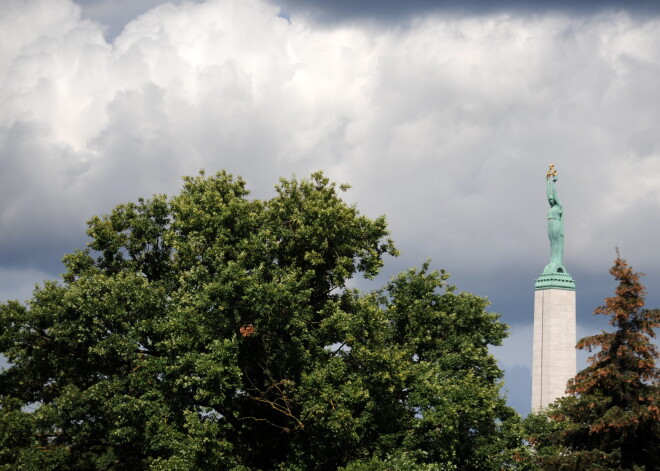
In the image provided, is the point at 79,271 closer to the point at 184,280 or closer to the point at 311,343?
the point at 184,280

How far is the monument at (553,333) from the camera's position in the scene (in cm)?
4732

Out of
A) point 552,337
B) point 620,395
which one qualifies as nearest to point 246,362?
point 620,395

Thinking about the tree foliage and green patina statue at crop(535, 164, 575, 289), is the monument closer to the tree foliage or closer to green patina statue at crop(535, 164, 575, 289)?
green patina statue at crop(535, 164, 575, 289)

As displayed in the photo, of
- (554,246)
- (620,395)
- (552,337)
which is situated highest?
(554,246)

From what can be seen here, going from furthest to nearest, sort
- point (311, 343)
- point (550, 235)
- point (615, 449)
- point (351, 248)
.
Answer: point (550, 235) < point (351, 248) < point (311, 343) < point (615, 449)

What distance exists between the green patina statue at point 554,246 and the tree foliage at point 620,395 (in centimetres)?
2028

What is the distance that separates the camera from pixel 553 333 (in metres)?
47.8

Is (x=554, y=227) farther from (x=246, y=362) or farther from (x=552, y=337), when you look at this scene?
(x=246, y=362)

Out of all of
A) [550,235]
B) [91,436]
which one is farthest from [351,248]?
[550,235]

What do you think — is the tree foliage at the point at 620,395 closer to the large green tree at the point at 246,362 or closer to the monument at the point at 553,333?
the large green tree at the point at 246,362

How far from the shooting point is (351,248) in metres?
36.2

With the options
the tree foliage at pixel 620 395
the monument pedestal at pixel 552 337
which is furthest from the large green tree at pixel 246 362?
the monument pedestal at pixel 552 337

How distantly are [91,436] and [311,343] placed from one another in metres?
9.10

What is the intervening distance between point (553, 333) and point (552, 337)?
0.22 metres
